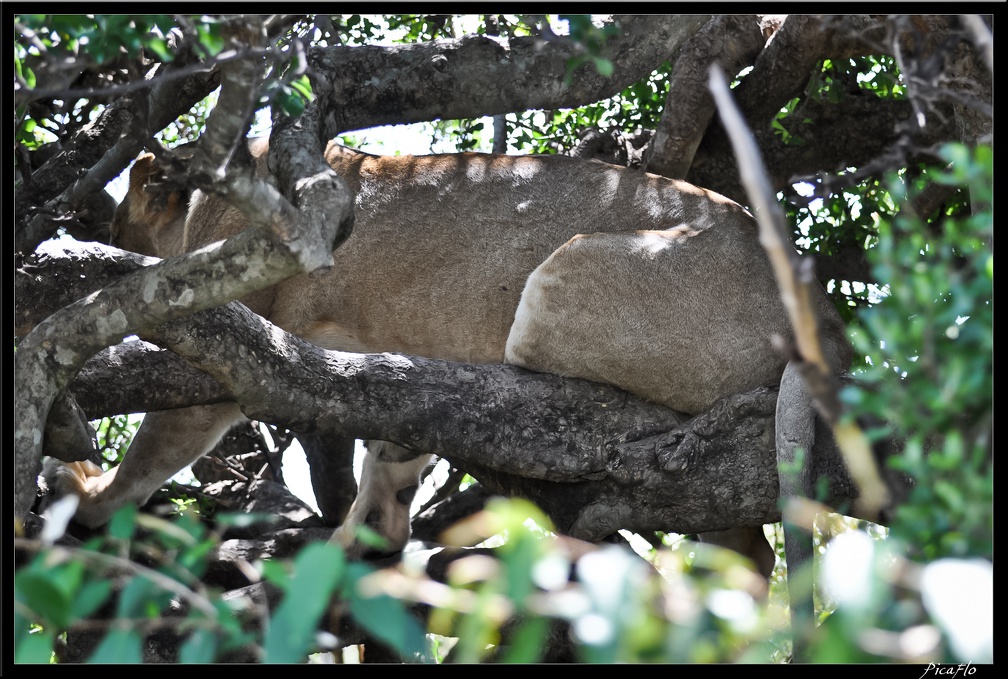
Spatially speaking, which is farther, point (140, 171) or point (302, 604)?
point (140, 171)

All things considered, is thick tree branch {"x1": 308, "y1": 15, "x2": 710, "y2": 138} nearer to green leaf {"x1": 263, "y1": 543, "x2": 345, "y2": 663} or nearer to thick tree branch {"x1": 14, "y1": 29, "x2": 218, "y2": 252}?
thick tree branch {"x1": 14, "y1": 29, "x2": 218, "y2": 252}

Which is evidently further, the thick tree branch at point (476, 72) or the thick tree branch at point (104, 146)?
the thick tree branch at point (476, 72)

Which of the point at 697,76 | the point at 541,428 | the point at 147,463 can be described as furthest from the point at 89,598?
the point at 697,76

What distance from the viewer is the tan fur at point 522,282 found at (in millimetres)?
4480

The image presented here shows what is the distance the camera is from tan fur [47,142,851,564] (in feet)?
14.7

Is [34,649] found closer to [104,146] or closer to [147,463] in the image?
[147,463]

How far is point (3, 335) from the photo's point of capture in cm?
302

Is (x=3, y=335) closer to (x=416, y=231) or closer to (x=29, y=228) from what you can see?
(x=29, y=228)

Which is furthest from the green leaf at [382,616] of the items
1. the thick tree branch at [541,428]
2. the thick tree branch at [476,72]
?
the thick tree branch at [476,72]

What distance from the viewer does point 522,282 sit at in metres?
5.00

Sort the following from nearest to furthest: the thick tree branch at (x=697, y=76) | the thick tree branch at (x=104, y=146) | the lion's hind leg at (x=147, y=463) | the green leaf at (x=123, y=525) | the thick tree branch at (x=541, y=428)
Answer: the green leaf at (x=123, y=525) → the thick tree branch at (x=541, y=428) → the thick tree branch at (x=104, y=146) → the lion's hind leg at (x=147, y=463) → the thick tree branch at (x=697, y=76)

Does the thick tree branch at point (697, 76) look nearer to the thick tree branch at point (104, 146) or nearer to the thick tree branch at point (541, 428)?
the thick tree branch at point (541, 428)

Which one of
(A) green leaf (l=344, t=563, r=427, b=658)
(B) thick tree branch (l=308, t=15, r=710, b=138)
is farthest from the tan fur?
(A) green leaf (l=344, t=563, r=427, b=658)

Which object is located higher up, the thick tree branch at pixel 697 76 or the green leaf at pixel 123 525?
the thick tree branch at pixel 697 76
